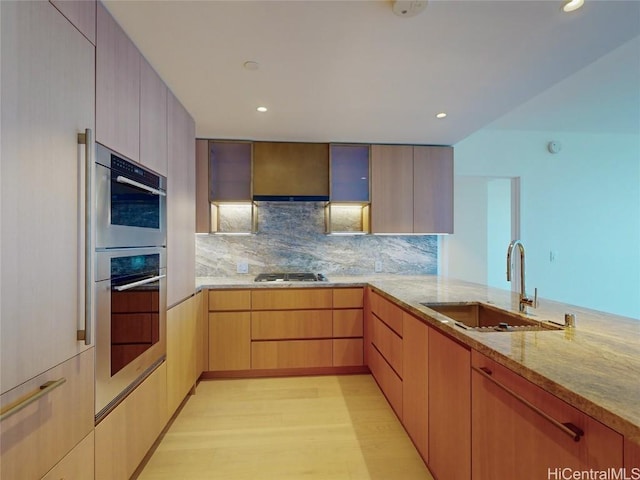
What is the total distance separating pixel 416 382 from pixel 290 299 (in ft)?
4.44

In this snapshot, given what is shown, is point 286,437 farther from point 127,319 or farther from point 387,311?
point 127,319

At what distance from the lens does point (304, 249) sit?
10.8ft

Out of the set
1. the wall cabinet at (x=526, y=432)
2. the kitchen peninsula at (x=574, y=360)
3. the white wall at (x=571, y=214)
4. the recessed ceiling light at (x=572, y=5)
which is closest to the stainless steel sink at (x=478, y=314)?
the kitchen peninsula at (x=574, y=360)

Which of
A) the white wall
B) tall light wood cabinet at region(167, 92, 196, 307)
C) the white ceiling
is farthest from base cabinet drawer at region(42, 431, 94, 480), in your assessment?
the white wall

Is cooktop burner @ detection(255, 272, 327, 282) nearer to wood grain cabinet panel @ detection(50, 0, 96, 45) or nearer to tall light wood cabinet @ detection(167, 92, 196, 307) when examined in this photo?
tall light wood cabinet @ detection(167, 92, 196, 307)

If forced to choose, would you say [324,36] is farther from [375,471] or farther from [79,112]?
[375,471]

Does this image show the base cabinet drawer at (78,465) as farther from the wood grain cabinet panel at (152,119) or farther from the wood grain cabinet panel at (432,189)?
the wood grain cabinet panel at (432,189)

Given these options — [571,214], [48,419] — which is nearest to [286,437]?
[48,419]

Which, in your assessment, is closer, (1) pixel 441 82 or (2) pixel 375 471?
(2) pixel 375 471

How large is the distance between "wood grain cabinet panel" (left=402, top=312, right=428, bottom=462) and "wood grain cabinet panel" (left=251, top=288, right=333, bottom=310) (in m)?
1.02

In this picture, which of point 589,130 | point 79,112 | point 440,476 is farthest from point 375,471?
point 589,130

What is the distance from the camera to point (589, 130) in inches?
142

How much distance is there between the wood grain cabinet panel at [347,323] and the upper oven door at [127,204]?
168cm

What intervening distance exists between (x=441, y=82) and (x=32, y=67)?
2052 mm
